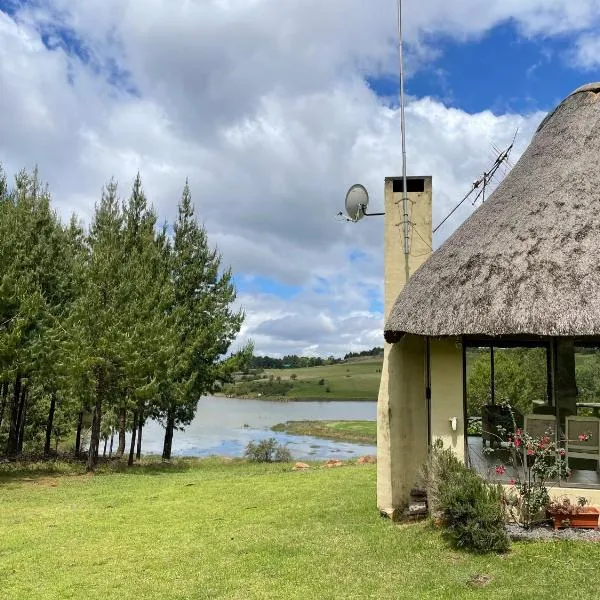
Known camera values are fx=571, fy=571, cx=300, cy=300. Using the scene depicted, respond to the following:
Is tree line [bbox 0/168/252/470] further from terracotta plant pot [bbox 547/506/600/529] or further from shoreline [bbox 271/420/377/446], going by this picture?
shoreline [bbox 271/420/377/446]

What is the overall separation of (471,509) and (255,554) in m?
2.58

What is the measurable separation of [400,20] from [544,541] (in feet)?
27.6

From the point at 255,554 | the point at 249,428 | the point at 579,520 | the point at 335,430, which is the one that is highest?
the point at 579,520

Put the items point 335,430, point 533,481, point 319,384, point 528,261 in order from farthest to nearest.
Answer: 1. point 319,384
2. point 335,430
3. point 528,261
4. point 533,481

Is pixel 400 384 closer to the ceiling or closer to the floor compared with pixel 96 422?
closer to the ceiling

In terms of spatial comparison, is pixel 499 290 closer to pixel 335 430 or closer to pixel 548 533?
pixel 548 533

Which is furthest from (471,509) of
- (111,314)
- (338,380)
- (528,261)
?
(338,380)

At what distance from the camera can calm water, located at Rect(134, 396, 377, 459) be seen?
30375 millimetres

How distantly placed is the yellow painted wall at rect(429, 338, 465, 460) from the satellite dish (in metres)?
2.97

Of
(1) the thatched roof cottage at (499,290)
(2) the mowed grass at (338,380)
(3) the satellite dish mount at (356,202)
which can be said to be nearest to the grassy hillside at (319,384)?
(2) the mowed grass at (338,380)

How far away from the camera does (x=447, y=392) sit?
7.43 m

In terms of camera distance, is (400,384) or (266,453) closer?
(400,384)

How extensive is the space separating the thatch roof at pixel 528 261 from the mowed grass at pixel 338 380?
170 feet

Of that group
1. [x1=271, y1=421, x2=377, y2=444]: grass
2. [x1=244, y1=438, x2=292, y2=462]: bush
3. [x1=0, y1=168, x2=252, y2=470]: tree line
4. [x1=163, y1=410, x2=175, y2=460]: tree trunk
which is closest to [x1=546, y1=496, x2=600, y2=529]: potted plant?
[x1=0, y1=168, x2=252, y2=470]: tree line
